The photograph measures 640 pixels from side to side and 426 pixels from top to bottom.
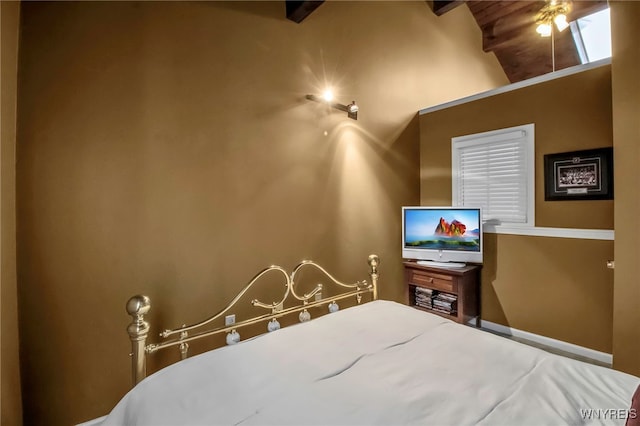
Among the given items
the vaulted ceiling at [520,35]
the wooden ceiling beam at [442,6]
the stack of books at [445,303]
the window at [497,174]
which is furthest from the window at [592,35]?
the stack of books at [445,303]

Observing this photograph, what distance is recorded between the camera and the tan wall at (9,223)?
1.43 meters

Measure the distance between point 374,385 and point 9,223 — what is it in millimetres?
1952

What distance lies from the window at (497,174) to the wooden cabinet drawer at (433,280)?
2.79 ft

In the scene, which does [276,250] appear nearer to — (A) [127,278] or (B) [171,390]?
(A) [127,278]

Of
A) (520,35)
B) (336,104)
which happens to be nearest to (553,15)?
(520,35)

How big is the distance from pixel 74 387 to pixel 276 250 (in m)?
1.58

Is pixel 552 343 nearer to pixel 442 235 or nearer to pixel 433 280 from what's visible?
pixel 433 280

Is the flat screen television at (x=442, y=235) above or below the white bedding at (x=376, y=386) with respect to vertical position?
above

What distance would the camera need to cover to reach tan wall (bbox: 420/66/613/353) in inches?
103

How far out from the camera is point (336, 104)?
309 centimetres

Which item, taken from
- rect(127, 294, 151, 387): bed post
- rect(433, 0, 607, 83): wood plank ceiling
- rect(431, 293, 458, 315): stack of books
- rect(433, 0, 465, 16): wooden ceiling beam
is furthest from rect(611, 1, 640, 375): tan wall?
rect(127, 294, 151, 387): bed post

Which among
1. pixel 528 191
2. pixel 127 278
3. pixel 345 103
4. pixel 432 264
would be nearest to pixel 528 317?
pixel 432 264

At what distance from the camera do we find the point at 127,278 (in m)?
1.95

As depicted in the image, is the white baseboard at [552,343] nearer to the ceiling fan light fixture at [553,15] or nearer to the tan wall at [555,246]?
the tan wall at [555,246]
